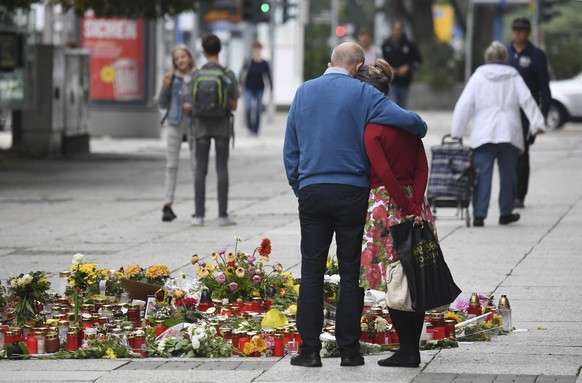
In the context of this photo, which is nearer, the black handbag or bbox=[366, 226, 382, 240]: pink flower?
the black handbag

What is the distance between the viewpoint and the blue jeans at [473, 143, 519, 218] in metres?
13.4

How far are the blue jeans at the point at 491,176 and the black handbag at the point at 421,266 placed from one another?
21.6ft

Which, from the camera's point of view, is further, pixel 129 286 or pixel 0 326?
pixel 129 286

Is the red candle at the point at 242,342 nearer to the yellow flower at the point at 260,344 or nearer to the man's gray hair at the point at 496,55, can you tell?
the yellow flower at the point at 260,344

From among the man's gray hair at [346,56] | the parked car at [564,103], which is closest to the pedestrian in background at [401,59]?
the parked car at [564,103]

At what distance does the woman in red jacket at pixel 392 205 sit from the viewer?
270 inches

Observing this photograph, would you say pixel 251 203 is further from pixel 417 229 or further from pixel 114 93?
pixel 114 93

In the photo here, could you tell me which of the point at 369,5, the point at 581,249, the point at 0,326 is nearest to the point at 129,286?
the point at 0,326

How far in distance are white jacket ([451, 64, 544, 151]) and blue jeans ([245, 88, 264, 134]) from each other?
15.3m

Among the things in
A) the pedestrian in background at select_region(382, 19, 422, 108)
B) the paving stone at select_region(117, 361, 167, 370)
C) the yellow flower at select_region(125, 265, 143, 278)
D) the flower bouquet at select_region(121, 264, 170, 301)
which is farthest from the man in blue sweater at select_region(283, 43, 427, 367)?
the pedestrian in background at select_region(382, 19, 422, 108)

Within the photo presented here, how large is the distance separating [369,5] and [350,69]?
84306 millimetres

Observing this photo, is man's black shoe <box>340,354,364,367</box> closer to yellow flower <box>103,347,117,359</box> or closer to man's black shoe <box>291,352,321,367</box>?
man's black shoe <box>291,352,321,367</box>

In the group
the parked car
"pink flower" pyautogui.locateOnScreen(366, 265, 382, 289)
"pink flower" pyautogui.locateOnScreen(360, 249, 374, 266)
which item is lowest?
the parked car

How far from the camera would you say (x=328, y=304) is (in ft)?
27.0
